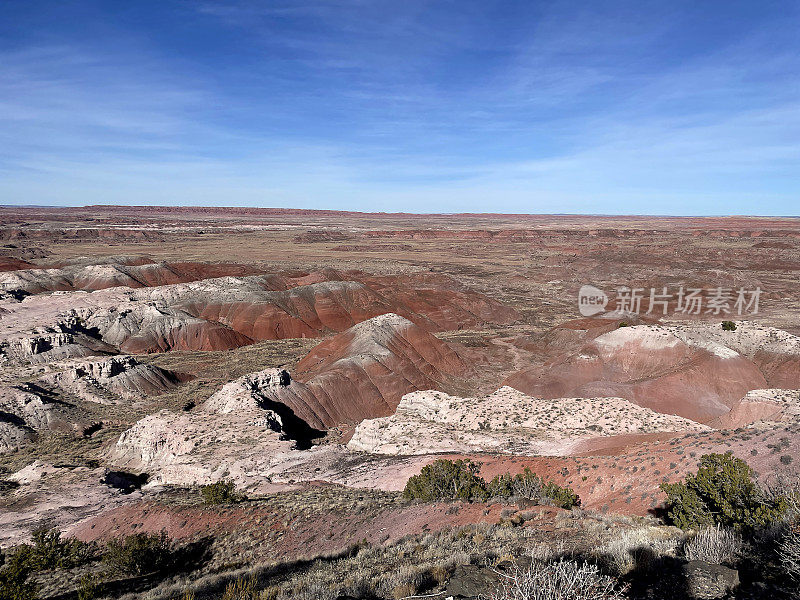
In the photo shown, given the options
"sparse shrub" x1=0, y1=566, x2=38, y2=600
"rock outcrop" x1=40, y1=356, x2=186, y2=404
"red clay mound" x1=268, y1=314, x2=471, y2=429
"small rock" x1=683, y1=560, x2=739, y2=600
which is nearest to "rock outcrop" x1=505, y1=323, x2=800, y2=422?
"red clay mound" x1=268, y1=314, x2=471, y2=429

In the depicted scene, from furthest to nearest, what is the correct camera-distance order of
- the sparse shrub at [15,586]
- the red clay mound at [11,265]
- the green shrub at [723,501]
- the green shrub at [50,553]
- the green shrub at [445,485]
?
the red clay mound at [11,265] < the green shrub at [445,485] < the green shrub at [50,553] < the sparse shrub at [15,586] < the green shrub at [723,501]

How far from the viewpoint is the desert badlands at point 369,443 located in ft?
33.7

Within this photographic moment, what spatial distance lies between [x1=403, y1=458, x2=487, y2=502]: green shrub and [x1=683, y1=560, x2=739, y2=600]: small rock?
9.12m

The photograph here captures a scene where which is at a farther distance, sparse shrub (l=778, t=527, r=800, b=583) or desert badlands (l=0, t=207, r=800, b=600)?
desert badlands (l=0, t=207, r=800, b=600)

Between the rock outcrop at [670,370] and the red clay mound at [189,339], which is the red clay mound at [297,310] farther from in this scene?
the rock outcrop at [670,370]

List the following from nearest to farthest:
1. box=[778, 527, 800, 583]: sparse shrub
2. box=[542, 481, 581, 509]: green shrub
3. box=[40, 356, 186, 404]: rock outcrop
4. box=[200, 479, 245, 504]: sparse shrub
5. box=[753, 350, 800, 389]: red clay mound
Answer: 1. box=[778, 527, 800, 583]: sparse shrub
2. box=[542, 481, 581, 509]: green shrub
3. box=[200, 479, 245, 504]: sparse shrub
4. box=[40, 356, 186, 404]: rock outcrop
5. box=[753, 350, 800, 389]: red clay mound

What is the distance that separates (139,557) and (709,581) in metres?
15.2

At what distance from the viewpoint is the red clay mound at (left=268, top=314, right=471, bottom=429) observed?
108 ft

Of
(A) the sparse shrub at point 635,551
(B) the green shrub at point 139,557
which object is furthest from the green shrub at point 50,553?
(A) the sparse shrub at point 635,551

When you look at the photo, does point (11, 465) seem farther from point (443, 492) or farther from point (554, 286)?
point (554, 286)

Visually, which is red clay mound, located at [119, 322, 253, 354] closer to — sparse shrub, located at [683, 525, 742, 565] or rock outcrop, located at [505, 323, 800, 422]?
rock outcrop, located at [505, 323, 800, 422]

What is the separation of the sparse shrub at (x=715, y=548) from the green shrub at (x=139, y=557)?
14.7 m

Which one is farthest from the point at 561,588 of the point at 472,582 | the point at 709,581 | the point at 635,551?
the point at 635,551

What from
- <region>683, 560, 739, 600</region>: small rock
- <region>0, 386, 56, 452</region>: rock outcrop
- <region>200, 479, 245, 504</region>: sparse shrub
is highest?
<region>683, 560, 739, 600</region>: small rock
